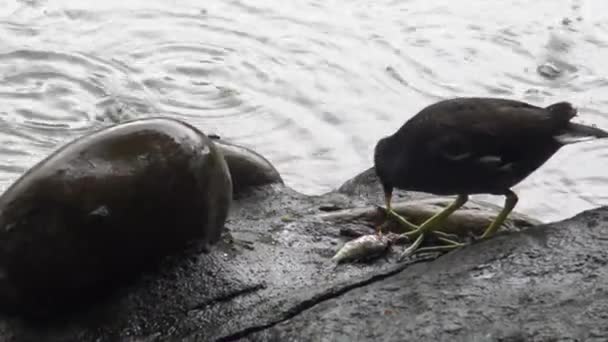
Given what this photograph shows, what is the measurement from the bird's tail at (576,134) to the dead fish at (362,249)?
3.58 feet

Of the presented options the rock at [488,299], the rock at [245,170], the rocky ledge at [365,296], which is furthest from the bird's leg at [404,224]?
the rock at [245,170]

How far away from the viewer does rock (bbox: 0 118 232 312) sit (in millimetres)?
A: 4297

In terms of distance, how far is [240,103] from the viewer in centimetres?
874

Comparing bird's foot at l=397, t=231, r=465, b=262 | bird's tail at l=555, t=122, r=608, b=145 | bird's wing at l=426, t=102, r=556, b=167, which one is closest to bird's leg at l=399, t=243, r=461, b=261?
bird's foot at l=397, t=231, r=465, b=262

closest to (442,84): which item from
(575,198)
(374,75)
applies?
(374,75)

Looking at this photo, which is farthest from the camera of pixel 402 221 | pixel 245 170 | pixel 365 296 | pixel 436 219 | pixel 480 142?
pixel 245 170

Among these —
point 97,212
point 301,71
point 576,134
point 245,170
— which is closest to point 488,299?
point 576,134

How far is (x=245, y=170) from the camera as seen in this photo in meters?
5.96

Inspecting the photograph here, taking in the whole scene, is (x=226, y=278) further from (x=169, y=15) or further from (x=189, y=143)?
(x=169, y=15)

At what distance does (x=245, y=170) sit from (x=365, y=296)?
1.91 m

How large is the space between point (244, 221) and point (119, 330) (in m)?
1.44

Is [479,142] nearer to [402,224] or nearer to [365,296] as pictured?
[402,224]

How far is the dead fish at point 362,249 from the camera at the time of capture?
487cm

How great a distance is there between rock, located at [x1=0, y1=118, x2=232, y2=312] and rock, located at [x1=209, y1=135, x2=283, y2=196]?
1.27 meters
